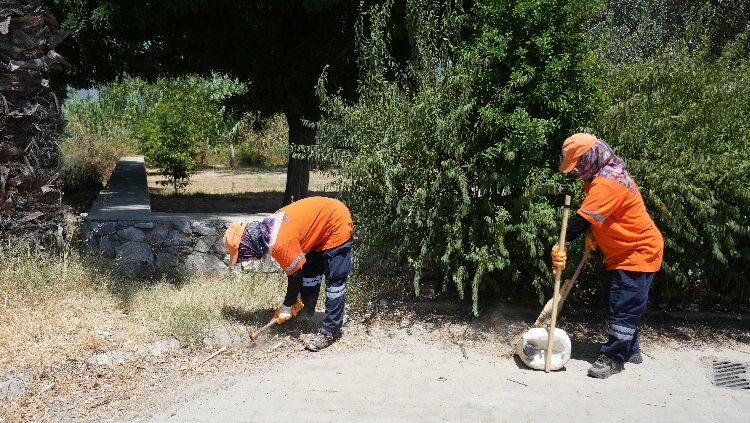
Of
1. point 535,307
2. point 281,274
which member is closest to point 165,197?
point 281,274

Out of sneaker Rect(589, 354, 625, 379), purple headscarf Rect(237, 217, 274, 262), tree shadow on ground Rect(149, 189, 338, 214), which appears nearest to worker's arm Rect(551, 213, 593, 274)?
sneaker Rect(589, 354, 625, 379)

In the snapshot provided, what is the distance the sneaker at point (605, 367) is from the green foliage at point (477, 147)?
31.2 inches

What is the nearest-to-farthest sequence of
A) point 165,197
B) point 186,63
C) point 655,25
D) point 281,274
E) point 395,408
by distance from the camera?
point 395,408 < point 281,274 < point 186,63 < point 655,25 < point 165,197

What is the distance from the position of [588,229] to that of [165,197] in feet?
31.4

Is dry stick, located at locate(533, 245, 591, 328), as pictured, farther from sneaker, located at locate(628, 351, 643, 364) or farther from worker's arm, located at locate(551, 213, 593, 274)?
sneaker, located at locate(628, 351, 643, 364)

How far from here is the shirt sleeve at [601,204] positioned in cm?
483

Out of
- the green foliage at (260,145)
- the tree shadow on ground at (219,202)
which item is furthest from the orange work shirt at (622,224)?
the green foliage at (260,145)

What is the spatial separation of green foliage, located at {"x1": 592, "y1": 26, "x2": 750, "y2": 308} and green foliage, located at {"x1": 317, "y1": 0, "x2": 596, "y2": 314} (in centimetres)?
52

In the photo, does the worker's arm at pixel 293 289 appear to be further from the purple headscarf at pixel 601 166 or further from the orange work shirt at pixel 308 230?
the purple headscarf at pixel 601 166

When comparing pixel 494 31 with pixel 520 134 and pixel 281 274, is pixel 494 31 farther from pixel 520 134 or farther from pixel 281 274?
pixel 281 274

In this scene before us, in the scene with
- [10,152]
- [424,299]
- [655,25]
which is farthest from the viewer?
[655,25]

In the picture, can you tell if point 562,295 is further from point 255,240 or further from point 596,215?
point 255,240

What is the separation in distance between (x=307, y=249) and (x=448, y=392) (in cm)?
153

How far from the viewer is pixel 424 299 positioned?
6426 mm
